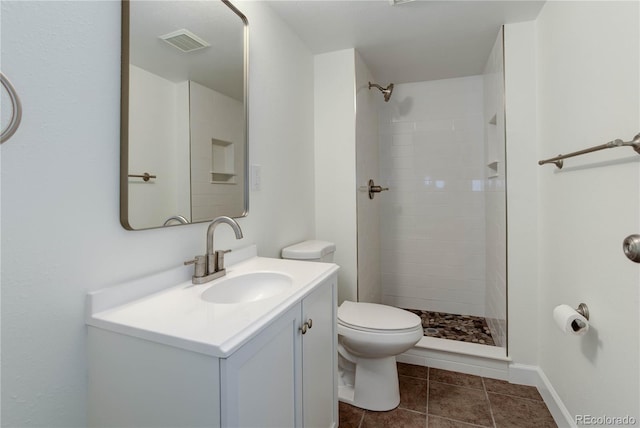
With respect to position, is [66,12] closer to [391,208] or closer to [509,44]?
[509,44]

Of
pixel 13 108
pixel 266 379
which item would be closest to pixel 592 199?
pixel 266 379

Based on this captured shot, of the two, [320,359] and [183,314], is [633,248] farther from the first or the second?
[183,314]

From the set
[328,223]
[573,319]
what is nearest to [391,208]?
[328,223]

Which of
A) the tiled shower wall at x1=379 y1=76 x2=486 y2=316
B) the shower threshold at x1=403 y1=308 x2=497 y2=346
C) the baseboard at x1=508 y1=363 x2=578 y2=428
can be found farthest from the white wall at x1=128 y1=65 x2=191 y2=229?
the tiled shower wall at x1=379 y1=76 x2=486 y2=316

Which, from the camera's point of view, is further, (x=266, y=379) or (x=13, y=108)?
(x=266, y=379)

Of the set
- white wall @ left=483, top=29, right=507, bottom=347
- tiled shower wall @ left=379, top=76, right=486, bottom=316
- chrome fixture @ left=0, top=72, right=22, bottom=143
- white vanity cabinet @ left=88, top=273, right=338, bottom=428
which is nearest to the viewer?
chrome fixture @ left=0, top=72, right=22, bottom=143

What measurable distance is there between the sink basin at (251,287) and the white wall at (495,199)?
150 cm

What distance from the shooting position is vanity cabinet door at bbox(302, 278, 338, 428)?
1.06 m

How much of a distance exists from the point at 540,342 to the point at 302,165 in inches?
71.8

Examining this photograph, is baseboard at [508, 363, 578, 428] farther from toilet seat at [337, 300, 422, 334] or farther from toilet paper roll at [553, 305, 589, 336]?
toilet seat at [337, 300, 422, 334]

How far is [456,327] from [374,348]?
132 cm

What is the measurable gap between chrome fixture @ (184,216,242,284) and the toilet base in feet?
3.32

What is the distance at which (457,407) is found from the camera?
5.51ft

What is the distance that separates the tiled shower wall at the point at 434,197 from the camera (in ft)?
9.16
